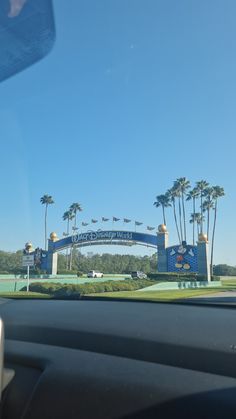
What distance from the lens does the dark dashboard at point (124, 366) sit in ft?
5.39

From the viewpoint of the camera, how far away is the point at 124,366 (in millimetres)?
1918

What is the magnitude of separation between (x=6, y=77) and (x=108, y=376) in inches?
75.4

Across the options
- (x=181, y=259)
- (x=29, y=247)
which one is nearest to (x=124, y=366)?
(x=29, y=247)

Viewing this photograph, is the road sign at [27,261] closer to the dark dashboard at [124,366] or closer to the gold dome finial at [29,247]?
the gold dome finial at [29,247]

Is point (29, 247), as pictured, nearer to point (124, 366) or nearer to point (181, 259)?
point (124, 366)

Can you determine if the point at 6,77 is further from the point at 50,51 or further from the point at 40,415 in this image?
the point at 40,415

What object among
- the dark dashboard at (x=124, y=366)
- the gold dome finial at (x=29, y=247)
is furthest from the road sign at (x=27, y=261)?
the dark dashboard at (x=124, y=366)

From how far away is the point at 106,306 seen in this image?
3.17 meters

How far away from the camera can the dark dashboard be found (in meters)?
1.64

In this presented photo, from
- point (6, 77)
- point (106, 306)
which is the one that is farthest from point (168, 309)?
point (6, 77)

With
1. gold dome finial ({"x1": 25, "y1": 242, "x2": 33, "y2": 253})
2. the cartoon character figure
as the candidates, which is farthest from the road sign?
the cartoon character figure

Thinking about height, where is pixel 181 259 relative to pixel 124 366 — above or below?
above

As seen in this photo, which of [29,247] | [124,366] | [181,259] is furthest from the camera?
[181,259]

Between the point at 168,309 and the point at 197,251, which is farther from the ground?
the point at 197,251
